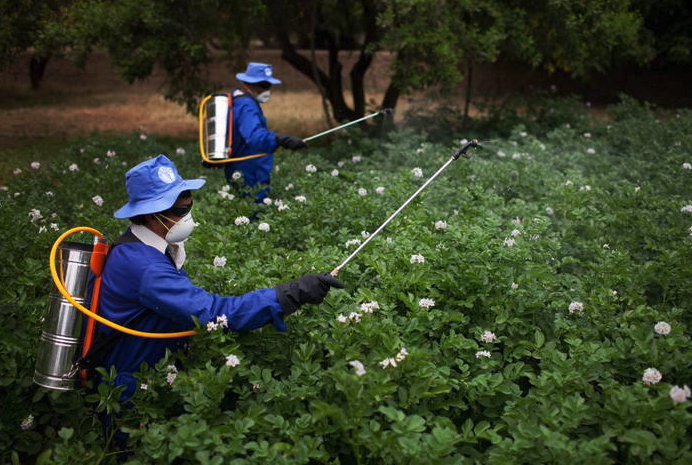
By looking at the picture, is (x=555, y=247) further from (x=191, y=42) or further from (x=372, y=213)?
(x=191, y=42)

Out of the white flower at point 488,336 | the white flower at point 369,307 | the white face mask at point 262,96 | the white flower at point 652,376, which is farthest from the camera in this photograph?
the white face mask at point 262,96

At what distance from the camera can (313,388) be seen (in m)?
2.79

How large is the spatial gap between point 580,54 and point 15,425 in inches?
395

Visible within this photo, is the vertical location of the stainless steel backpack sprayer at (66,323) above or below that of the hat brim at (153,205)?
below

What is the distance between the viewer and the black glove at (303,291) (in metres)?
2.90

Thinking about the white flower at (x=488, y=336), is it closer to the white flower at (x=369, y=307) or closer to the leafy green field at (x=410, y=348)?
the leafy green field at (x=410, y=348)

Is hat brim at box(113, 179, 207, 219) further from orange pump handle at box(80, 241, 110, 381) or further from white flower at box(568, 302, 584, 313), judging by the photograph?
white flower at box(568, 302, 584, 313)

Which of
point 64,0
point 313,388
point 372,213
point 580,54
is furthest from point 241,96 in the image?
point 580,54

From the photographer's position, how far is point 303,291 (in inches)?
115

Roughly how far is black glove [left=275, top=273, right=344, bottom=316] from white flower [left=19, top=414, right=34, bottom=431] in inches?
56.1

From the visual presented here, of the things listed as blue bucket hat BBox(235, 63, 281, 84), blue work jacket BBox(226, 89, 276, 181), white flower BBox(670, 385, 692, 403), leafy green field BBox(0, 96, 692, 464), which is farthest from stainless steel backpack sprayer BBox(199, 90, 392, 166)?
white flower BBox(670, 385, 692, 403)

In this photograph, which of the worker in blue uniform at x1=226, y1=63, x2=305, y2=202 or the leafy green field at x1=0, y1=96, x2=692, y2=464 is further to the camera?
the worker in blue uniform at x1=226, y1=63, x2=305, y2=202

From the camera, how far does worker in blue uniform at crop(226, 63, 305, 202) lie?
6461 millimetres

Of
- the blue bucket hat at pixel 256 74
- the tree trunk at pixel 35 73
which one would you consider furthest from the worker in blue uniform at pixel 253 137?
the tree trunk at pixel 35 73
